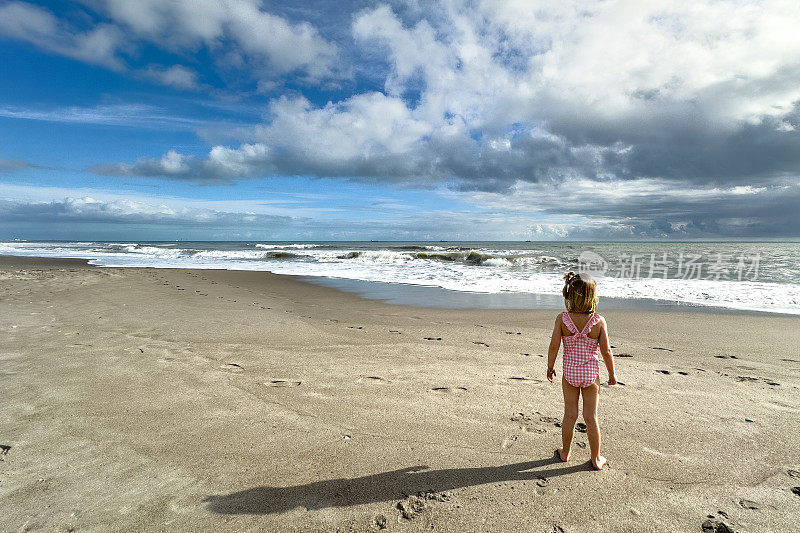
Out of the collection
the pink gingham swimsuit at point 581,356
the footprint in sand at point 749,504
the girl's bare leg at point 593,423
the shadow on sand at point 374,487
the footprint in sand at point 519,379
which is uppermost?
the pink gingham swimsuit at point 581,356

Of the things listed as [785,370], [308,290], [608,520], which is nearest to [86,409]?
[608,520]

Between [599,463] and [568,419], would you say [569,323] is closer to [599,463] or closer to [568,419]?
[568,419]

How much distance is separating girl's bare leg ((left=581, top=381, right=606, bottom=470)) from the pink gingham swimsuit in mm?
67

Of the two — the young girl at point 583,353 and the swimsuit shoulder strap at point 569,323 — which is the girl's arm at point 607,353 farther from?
the swimsuit shoulder strap at point 569,323

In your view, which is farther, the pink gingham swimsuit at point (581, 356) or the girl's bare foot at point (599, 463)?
the pink gingham swimsuit at point (581, 356)

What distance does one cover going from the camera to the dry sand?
2471 mm

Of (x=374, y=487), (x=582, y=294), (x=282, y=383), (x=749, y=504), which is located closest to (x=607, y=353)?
(x=582, y=294)

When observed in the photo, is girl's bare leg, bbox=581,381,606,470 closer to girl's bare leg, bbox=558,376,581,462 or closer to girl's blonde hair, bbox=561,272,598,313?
girl's bare leg, bbox=558,376,581,462

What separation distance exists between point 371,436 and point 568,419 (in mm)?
1591

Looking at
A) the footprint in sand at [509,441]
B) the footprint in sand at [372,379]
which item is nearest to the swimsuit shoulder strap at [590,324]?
the footprint in sand at [509,441]

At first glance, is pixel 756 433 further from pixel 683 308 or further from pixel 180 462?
pixel 683 308

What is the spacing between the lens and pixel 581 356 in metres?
3.09

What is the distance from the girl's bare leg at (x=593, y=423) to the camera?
2988 mm

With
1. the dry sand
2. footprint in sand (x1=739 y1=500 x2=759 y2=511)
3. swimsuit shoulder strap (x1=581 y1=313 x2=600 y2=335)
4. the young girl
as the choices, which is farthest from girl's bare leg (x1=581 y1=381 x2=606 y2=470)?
footprint in sand (x1=739 y1=500 x2=759 y2=511)
